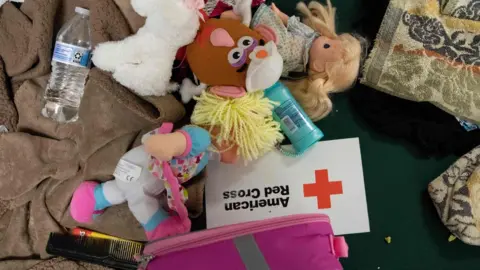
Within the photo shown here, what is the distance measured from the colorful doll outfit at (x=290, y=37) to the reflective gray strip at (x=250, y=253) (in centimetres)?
33

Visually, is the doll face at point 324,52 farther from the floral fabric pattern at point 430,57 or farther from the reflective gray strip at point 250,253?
the reflective gray strip at point 250,253

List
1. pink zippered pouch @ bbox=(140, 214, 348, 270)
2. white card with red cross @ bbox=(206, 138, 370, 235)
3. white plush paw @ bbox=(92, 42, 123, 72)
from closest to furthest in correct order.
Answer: pink zippered pouch @ bbox=(140, 214, 348, 270), white plush paw @ bbox=(92, 42, 123, 72), white card with red cross @ bbox=(206, 138, 370, 235)

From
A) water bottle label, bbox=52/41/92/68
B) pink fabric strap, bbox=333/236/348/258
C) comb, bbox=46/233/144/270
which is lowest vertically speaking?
comb, bbox=46/233/144/270

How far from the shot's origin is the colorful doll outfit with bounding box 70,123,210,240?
0.87m

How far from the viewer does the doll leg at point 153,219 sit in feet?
3.03

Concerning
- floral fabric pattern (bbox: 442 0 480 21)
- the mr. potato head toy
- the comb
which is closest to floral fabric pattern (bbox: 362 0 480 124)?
floral fabric pattern (bbox: 442 0 480 21)

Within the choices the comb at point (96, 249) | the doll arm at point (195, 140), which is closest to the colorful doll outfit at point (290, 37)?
the doll arm at point (195, 140)

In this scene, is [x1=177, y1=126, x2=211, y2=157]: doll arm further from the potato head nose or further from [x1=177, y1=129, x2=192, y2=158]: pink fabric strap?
the potato head nose

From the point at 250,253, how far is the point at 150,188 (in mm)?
233

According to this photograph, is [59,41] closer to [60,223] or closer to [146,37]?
[146,37]

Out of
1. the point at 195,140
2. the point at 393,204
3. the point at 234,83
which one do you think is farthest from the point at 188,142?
the point at 393,204

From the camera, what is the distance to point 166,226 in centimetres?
93

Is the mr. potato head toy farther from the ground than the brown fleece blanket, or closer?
farther from the ground

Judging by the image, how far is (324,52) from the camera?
0.92 metres
